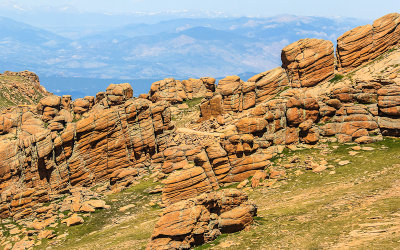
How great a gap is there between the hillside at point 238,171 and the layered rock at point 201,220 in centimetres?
14

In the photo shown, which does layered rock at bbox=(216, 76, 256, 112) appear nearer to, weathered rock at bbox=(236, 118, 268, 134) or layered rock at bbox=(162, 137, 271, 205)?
weathered rock at bbox=(236, 118, 268, 134)

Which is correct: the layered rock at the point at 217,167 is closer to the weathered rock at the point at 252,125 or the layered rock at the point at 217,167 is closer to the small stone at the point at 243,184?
the small stone at the point at 243,184

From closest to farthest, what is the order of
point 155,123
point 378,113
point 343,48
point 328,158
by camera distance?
point 328,158, point 378,113, point 155,123, point 343,48

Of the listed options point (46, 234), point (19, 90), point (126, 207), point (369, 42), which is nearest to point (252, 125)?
point (126, 207)

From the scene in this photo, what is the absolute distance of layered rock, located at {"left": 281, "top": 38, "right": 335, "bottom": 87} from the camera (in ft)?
308

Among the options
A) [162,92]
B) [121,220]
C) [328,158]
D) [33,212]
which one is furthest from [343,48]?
[33,212]

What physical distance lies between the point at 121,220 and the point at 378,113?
1957 inches

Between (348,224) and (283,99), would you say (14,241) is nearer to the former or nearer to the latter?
(348,224)

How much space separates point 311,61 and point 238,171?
50.5 metres

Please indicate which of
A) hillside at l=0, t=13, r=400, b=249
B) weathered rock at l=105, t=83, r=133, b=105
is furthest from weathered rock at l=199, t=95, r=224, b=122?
weathered rock at l=105, t=83, r=133, b=105

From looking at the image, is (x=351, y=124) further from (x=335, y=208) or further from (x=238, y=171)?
(x=335, y=208)

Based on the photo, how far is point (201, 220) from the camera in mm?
36469

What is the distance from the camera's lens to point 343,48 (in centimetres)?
9269

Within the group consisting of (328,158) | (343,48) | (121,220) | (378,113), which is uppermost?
(343,48)
